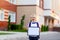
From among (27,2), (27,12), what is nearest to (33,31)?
(27,12)

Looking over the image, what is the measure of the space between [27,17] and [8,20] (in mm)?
6358

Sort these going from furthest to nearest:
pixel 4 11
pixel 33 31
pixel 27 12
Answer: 1. pixel 27 12
2. pixel 4 11
3. pixel 33 31

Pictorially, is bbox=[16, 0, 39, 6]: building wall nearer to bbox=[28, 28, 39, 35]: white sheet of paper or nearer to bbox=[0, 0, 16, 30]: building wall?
bbox=[0, 0, 16, 30]: building wall

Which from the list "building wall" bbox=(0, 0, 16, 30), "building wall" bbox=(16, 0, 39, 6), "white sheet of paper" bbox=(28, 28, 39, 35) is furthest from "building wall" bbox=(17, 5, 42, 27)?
"white sheet of paper" bbox=(28, 28, 39, 35)

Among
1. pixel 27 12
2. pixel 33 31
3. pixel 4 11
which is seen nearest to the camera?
pixel 33 31

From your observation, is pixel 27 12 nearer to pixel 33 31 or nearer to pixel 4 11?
pixel 4 11

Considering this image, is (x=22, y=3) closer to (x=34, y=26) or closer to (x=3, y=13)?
(x=3, y=13)

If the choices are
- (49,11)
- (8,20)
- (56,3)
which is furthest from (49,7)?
(56,3)

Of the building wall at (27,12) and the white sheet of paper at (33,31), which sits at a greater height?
the building wall at (27,12)

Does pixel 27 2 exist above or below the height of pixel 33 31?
above

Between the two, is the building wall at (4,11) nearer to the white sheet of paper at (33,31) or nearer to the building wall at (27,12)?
the building wall at (27,12)

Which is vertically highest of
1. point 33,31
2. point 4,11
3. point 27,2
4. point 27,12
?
point 27,2

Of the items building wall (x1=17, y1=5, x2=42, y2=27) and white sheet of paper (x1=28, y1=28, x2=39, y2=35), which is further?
building wall (x1=17, y1=5, x2=42, y2=27)

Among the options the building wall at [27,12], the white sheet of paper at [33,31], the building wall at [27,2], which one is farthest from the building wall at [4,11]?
the white sheet of paper at [33,31]
